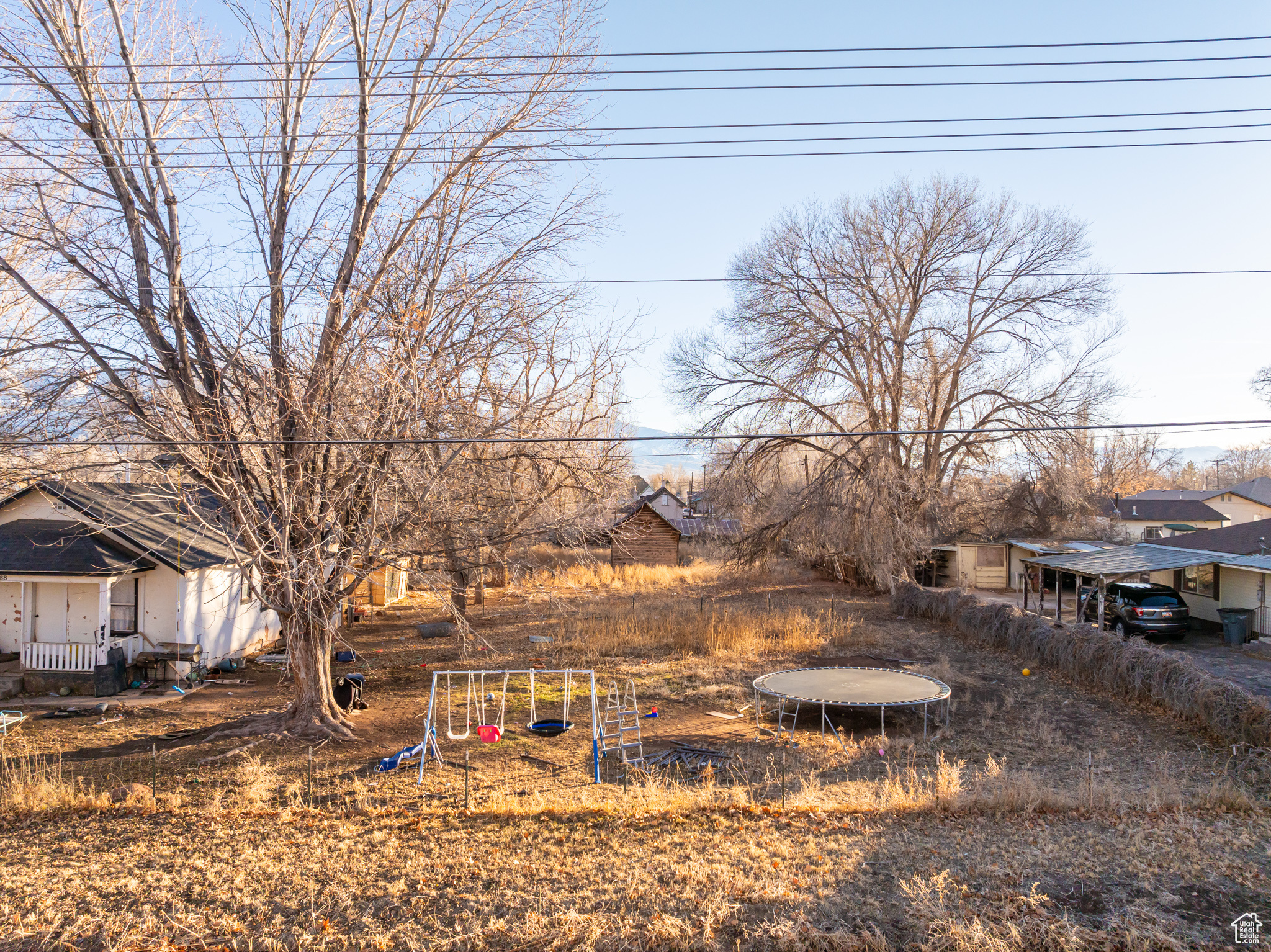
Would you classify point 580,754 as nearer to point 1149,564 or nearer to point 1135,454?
point 1149,564

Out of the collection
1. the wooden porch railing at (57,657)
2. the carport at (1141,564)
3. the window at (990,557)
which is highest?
the carport at (1141,564)

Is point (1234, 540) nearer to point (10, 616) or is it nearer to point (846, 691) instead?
point (846, 691)

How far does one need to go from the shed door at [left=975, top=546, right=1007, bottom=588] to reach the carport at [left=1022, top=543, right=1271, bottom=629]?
989 centimetres

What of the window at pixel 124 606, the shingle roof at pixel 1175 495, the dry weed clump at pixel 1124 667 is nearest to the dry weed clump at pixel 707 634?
the dry weed clump at pixel 1124 667

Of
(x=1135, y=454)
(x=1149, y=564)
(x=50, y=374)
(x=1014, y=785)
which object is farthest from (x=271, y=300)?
(x=1135, y=454)

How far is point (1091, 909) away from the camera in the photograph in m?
6.66

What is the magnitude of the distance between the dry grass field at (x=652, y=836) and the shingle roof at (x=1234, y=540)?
10.7 meters

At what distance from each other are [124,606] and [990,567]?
3156 cm

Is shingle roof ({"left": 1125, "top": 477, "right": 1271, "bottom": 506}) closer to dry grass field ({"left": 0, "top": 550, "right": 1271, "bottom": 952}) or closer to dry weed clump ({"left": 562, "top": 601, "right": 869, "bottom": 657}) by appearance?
dry weed clump ({"left": 562, "top": 601, "right": 869, "bottom": 657})

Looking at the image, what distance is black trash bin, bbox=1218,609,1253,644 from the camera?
18000mm

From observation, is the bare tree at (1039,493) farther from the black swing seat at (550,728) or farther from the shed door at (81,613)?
the shed door at (81,613)

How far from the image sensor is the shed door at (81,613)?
651 inches

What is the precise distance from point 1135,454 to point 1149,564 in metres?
71.0

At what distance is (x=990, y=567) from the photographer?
32625 millimetres
